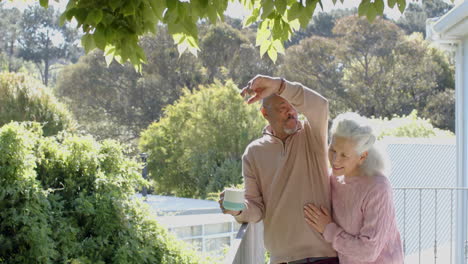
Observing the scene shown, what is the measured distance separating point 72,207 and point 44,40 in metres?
31.5

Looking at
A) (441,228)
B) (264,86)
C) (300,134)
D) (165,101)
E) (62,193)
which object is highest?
(165,101)

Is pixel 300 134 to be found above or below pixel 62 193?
above

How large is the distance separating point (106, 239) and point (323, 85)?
76.5 ft

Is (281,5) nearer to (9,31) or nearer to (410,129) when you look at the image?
(410,129)

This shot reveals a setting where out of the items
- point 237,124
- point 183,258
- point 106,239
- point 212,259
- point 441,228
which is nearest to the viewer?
point 106,239

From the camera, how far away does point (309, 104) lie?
2.36m

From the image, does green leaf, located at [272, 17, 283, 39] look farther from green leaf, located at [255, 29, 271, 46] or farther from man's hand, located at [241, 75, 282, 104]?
man's hand, located at [241, 75, 282, 104]

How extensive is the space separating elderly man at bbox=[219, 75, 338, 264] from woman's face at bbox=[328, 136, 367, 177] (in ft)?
0.20

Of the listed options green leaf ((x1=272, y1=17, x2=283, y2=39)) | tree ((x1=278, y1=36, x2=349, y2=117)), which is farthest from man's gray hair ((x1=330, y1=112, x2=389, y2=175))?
tree ((x1=278, y1=36, x2=349, y2=117))

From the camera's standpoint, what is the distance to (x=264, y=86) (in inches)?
91.7

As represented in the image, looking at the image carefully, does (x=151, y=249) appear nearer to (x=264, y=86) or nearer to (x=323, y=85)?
(x=264, y=86)

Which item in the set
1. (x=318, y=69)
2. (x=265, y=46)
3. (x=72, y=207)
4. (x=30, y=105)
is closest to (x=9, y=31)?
(x=318, y=69)

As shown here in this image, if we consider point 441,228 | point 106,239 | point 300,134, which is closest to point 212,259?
point 106,239

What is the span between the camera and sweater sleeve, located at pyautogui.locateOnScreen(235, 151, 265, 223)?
245 cm
